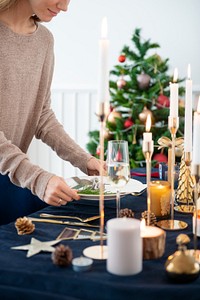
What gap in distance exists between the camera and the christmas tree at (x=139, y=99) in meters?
3.15

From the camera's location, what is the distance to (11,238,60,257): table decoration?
1.15 m

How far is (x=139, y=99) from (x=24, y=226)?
2002mm

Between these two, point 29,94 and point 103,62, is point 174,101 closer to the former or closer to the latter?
point 103,62

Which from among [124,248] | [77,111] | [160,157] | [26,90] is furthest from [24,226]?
[77,111]

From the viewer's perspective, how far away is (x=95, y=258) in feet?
3.67

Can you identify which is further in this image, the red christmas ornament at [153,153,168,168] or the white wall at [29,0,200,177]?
the white wall at [29,0,200,177]

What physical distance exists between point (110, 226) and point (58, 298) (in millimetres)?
160

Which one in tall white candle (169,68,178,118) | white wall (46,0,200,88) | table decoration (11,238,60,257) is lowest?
table decoration (11,238,60,257)

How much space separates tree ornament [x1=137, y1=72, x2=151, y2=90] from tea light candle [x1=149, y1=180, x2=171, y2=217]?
5.79 ft

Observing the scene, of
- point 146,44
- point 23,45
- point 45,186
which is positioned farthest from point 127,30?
point 45,186

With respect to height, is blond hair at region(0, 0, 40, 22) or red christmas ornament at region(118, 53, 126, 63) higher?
red christmas ornament at region(118, 53, 126, 63)

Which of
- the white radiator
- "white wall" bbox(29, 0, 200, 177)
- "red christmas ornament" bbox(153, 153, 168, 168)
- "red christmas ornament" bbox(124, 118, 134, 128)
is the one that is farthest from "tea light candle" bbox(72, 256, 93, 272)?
the white radiator

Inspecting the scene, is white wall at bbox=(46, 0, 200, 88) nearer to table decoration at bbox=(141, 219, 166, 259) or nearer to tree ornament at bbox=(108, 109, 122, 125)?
tree ornament at bbox=(108, 109, 122, 125)

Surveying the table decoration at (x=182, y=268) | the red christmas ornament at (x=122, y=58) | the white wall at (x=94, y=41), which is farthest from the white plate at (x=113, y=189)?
the white wall at (x=94, y=41)
